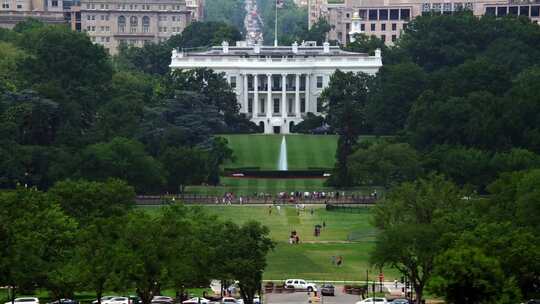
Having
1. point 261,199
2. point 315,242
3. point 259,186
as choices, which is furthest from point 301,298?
point 259,186

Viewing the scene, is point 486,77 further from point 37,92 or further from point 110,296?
point 110,296

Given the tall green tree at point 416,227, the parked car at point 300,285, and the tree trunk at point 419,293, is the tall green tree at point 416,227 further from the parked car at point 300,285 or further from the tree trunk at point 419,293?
the parked car at point 300,285

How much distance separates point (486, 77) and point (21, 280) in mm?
86967

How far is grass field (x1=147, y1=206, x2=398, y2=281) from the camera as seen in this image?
133875mm

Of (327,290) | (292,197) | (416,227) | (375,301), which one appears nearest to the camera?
(375,301)

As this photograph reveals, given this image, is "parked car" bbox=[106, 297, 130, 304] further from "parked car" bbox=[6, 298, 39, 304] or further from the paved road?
the paved road

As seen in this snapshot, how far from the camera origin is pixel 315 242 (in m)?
147

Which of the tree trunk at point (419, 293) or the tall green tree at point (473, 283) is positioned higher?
the tall green tree at point (473, 283)

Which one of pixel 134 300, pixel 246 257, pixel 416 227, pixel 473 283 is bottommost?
pixel 134 300

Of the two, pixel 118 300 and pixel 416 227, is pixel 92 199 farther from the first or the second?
pixel 416 227

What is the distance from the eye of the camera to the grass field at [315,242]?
13388 cm

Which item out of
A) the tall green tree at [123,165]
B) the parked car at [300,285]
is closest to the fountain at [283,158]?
the tall green tree at [123,165]

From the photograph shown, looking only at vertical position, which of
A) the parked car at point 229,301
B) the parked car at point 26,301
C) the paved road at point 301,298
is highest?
the parked car at point 26,301

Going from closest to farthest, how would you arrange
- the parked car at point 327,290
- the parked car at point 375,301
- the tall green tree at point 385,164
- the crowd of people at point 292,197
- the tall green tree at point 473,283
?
the tall green tree at point 473,283, the parked car at point 375,301, the parked car at point 327,290, the crowd of people at point 292,197, the tall green tree at point 385,164
